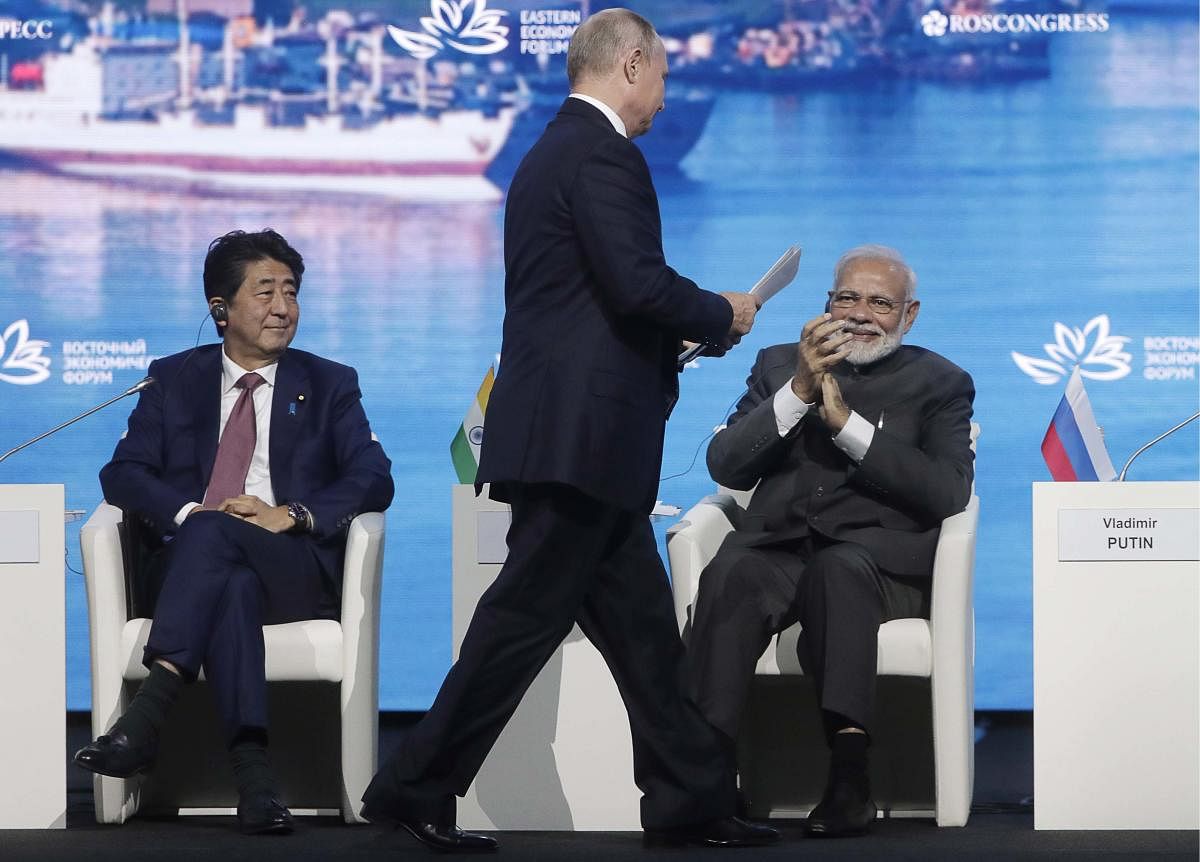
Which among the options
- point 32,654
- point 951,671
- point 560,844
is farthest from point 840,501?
point 32,654

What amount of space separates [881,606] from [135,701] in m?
1.48

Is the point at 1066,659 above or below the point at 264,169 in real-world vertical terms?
below

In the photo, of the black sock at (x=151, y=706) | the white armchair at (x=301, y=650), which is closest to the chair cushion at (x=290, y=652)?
the white armchair at (x=301, y=650)

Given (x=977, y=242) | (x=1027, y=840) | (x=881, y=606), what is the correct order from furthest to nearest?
(x=977, y=242) < (x=881, y=606) < (x=1027, y=840)

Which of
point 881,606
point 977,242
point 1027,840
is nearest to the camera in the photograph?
point 1027,840

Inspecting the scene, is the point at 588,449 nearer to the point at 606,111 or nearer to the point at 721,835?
the point at 606,111

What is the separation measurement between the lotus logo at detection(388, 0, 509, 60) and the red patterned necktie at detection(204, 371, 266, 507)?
1699mm

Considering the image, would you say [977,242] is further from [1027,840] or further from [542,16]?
[1027,840]

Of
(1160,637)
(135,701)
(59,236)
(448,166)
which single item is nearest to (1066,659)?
(1160,637)

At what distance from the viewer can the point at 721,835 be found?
337 centimetres

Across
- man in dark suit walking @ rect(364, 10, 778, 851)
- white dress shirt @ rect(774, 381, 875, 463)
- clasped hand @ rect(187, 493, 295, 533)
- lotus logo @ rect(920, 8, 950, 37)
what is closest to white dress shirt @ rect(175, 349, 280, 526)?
clasped hand @ rect(187, 493, 295, 533)

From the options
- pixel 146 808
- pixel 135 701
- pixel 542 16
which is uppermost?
pixel 542 16

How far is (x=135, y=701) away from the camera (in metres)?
3.55

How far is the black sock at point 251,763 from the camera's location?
356 cm
